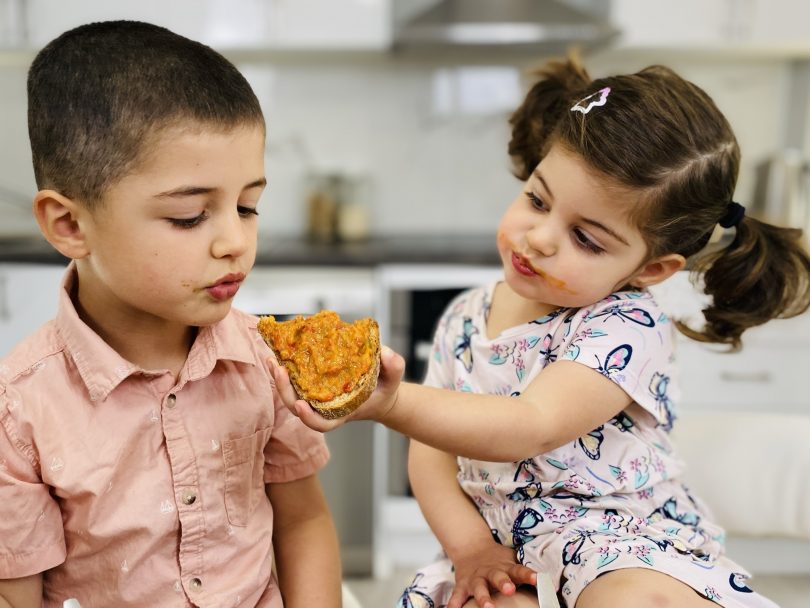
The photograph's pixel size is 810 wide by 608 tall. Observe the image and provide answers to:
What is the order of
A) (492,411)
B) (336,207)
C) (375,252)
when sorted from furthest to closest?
(336,207), (375,252), (492,411)

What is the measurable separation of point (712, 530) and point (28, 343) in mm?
840

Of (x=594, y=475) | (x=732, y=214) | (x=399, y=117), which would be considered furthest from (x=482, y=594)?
(x=399, y=117)

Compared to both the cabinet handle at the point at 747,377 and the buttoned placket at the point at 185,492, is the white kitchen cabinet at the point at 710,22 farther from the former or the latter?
the buttoned placket at the point at 185,492

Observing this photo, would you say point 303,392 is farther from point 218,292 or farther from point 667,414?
point 667,414

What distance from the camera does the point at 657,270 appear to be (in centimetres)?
95

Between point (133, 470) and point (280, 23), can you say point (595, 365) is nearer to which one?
point (133, 470)

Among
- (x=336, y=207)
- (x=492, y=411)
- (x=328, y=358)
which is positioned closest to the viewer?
→ (x=328, y=358)

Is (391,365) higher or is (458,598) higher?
(391,365)

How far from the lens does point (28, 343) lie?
769mm

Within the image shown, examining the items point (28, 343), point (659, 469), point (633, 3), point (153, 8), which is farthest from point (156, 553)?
point (633, 3)

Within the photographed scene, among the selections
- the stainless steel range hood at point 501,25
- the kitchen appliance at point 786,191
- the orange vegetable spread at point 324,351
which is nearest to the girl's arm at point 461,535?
the orange vegetable spread at point 324,351

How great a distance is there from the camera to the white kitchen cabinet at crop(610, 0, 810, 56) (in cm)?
234

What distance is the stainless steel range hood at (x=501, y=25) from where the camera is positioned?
2280 mm

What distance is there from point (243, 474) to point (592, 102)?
22.8 inches
